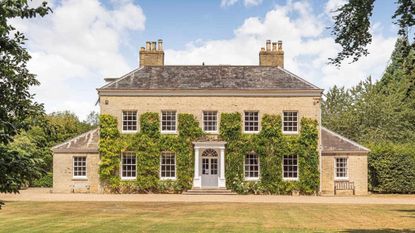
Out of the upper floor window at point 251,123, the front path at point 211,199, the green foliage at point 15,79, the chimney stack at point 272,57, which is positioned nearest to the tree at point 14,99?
the green foliage at point 15,79

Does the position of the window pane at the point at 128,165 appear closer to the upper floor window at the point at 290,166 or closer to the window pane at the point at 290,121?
the upper floor window at the point at 290,166

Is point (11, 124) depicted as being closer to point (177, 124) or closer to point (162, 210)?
point (162, 210)

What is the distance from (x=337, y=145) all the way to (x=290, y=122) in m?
3.82

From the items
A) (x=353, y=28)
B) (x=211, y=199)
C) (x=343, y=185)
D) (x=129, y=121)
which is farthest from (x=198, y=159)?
(x=353, y=28)

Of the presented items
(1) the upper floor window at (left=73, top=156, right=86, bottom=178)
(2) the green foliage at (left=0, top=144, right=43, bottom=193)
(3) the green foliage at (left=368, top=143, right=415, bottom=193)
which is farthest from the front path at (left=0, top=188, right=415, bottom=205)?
(2) the green foliage at (left=0, top=144, right=43, bottom=193)

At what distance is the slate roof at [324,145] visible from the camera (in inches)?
1432

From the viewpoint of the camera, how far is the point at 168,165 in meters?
36.6

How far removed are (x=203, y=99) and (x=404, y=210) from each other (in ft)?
55.7

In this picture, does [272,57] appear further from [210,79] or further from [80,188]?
[80,188]

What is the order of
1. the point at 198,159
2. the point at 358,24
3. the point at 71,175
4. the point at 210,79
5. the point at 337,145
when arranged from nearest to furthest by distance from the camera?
the point at 358,24
the point at 198,159
the point at 71,175
the point at 337,145
the point at 210,79

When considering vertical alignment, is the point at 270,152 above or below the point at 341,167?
above

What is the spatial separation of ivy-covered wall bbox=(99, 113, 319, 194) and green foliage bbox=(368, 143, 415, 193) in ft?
16.6

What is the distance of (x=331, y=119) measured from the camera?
196ft

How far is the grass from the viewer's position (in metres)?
16.6
